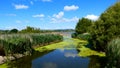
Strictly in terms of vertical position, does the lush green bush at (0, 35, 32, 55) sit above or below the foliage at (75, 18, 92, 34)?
below

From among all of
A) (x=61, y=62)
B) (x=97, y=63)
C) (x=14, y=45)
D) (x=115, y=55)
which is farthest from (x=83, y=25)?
(x=115, y=55)

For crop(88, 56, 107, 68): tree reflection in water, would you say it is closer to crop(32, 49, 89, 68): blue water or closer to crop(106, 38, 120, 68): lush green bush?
crop(32, 49, 89, 68): blue water

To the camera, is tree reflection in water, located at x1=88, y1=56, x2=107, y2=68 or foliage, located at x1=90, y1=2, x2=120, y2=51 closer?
tree reflection in water, located at x1=88, y1=56, x2=107, y2=68

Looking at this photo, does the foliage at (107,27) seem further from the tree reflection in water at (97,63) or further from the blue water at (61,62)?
the tree reflection in water at (97,63)

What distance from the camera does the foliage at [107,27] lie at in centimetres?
3922

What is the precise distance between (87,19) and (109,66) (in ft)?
261

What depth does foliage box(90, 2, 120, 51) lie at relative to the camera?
39219 mm

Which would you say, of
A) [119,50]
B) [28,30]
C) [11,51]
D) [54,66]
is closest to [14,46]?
[11,51]

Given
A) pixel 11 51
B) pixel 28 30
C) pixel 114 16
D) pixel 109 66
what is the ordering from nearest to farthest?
1. pixel 109 66
2. pixel 11 51
3. pixel 114 16
4. pixel 28 30

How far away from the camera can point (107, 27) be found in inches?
1604

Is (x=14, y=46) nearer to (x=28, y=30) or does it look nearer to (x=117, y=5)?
(x=117, y=5)

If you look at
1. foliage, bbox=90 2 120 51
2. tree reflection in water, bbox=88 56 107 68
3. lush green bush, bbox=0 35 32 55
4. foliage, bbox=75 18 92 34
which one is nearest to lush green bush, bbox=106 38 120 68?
tree reflection in water, bbox=88 56 107 68

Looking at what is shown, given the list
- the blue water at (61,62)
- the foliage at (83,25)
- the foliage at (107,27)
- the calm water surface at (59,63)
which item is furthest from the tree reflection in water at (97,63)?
the foliage at (83,25)

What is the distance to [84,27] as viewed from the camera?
101 meters
